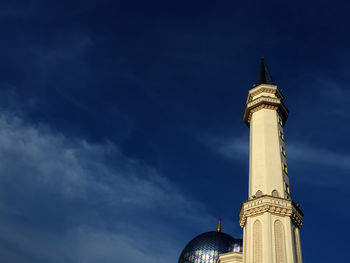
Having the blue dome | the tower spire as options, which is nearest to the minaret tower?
the tower spire

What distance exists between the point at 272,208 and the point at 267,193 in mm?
1319

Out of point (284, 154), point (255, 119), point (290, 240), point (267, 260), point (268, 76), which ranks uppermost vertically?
point (268, 76)

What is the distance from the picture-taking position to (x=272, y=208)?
21.9 meters

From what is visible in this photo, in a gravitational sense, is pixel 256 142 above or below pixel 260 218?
above

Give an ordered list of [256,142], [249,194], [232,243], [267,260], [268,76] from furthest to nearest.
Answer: [232,243], [268,76], [256,142], [249,194], [267,260]

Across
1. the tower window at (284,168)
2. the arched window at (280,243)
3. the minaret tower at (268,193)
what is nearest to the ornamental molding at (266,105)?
the minaret tower at (268,193)

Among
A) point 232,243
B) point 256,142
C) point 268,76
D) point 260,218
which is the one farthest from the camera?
point 232,243

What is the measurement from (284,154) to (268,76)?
382 inches

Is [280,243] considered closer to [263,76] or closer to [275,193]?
[275,193]

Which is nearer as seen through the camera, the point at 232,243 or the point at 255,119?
the point at 255,119

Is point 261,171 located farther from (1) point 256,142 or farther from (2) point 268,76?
(2) point 268,76

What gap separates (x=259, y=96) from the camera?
29234 millimetres

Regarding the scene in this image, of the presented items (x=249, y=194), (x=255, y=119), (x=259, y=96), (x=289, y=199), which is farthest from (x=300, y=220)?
(x=259, y=96)

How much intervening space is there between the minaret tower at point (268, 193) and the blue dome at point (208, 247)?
68.0 ft
